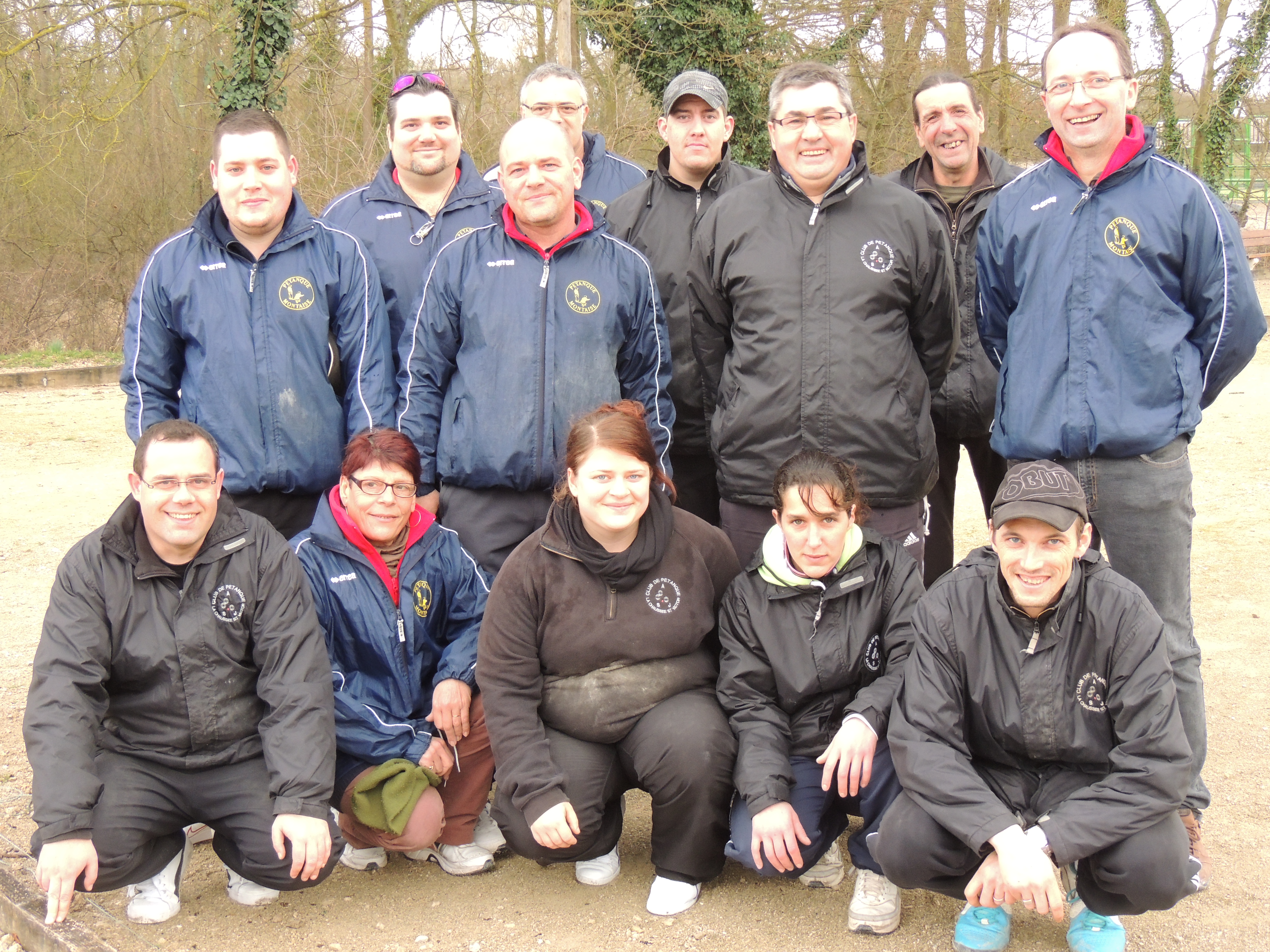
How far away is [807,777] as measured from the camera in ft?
11.2

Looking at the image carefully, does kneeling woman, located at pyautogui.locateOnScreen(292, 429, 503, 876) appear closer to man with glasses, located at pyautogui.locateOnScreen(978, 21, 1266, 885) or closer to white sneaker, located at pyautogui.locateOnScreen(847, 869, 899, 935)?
white sneaker, located at pyautogui.locateOnScreen(847, 869, 899, 935)

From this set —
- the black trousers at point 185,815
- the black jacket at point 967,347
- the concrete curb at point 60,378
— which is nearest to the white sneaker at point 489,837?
the black trousers at point 185,815

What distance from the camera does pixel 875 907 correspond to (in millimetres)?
3217

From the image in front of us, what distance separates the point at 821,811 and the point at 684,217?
2.31 meters

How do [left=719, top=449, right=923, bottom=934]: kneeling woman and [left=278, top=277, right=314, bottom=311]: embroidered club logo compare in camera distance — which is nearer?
[left=719, top=449, right=923, bottom=934]: kneeling woman

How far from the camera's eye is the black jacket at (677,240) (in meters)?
4.35

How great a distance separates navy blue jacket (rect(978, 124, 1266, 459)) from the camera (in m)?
3.26

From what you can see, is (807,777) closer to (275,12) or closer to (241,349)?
(241,349)

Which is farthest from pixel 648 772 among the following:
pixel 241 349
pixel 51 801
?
pixel 241 349

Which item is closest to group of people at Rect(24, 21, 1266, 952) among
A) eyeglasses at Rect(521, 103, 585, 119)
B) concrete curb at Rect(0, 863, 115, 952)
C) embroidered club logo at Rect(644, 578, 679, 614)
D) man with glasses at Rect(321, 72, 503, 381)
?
embroidered club logo at Rect(644, 578, 679, 614)

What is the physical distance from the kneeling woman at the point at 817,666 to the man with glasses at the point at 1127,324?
607 mm

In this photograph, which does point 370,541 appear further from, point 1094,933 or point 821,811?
point 1094,933

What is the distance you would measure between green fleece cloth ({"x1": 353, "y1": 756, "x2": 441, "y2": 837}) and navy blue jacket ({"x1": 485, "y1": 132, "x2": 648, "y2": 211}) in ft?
8.58

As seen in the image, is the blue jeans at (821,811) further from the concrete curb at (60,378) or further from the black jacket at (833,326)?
the concrete curb at (60,378)
